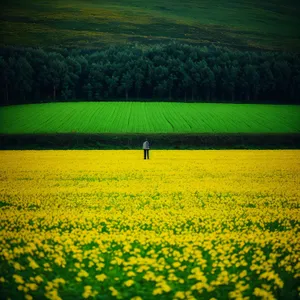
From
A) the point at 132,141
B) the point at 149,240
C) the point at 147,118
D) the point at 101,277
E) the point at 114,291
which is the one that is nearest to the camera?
the point at 114,291

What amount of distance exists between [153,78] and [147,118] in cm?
3537

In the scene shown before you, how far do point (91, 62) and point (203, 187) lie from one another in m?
97.2

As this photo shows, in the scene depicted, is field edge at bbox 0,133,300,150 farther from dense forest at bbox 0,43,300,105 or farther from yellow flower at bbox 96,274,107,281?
yellow flower at bbox 96,274,107,281

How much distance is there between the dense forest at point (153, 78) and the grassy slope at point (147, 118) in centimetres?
1446

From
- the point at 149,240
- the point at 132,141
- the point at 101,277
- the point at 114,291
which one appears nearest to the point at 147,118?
the point at 132,141

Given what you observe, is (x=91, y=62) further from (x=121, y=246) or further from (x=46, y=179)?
(x=121, y=246)

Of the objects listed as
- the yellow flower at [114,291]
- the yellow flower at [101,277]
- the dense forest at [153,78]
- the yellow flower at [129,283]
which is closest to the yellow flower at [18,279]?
the yellow flower at [101,277]

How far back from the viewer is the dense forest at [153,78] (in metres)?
108

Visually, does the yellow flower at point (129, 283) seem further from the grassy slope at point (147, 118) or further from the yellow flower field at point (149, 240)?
the grassy slope at point (147, 118)

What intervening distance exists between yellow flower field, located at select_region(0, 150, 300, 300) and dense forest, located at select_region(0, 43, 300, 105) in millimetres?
84739

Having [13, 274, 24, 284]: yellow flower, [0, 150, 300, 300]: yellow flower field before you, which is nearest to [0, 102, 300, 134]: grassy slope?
[0, 150, 300, 300]: yellow flower field

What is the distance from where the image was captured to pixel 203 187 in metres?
24.0

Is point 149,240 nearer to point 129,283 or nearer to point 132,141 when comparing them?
point 129,283

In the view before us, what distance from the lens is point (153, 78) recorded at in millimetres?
110938
